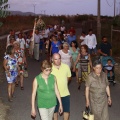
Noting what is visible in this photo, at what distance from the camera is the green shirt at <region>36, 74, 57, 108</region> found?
612cm

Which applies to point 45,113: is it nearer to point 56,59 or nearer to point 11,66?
point 56,59

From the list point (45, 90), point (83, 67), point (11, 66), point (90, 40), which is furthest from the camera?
point (90, 40)

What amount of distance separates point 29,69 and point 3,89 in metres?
4.28

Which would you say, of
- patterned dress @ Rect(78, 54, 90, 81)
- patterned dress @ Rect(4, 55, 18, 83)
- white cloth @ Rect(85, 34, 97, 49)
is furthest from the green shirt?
white cloth @ Rect(85, 34, 97, 49)

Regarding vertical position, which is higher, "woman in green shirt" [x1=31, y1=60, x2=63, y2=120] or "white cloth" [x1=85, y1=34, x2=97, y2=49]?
"white cloth" [x1=85, y1=34, x2=97, y2=49]

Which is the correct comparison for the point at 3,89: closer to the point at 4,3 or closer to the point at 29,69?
the point at 4,3

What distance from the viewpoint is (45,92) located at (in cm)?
616

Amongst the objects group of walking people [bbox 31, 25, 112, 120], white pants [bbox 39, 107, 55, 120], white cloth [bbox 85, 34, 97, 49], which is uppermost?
white cloth [bbox 85, 34, 97, 49]

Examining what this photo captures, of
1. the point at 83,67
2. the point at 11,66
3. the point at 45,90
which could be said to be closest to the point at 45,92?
the point at 45,90

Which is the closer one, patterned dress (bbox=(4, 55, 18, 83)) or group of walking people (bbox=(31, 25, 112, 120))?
group of walking people (bbox=(31, 25, 112, 120))

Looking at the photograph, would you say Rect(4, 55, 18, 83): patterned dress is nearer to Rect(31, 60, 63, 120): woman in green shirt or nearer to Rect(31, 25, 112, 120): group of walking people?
Rect(31, 25, 112, 120): group of walking people

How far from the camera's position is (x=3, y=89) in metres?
11.8

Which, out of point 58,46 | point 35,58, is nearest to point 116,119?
point 58,46

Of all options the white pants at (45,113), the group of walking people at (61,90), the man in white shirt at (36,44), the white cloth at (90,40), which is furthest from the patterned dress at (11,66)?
the man in white shirt at (36,44)
